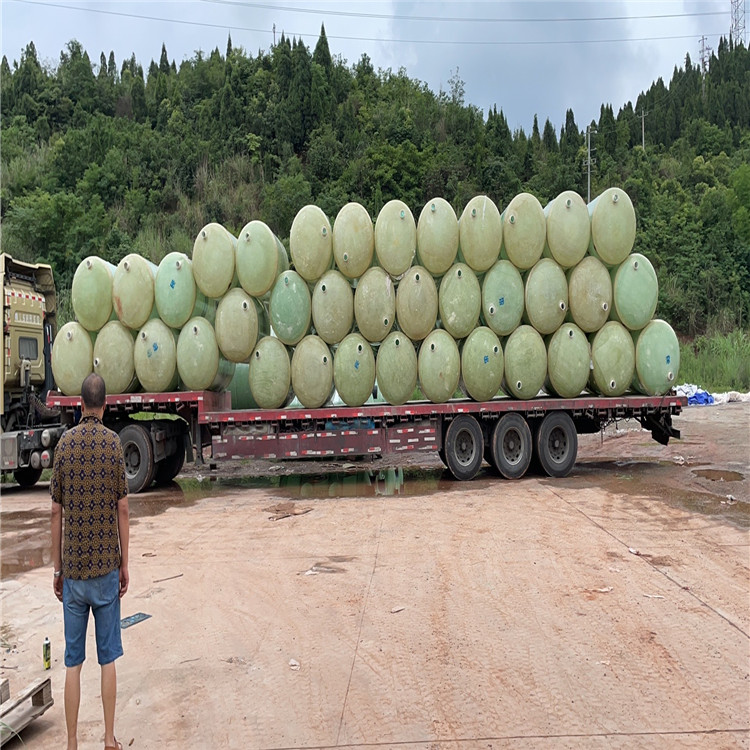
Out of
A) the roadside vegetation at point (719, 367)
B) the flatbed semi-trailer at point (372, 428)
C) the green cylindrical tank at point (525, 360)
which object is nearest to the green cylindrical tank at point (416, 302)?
the flatbed semi-trailer at point (372, 428)

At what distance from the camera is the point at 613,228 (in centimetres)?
1158

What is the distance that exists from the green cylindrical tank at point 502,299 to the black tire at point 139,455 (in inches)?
234

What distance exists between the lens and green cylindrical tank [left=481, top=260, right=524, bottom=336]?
11.4 m

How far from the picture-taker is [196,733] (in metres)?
3.81

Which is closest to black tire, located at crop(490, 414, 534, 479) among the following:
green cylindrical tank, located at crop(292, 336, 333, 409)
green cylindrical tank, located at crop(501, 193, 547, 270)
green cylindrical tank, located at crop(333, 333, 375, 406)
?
green cylindrical tank, located at crop(333, 333, 375, 406)

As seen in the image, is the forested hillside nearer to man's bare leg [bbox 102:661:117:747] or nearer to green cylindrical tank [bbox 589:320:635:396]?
green cylindrical tank [bbox 589:320:635:396]

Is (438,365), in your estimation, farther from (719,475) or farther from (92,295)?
(92,295)

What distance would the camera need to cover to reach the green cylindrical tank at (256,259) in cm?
1113

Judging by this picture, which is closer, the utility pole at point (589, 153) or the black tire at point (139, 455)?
the black tire at point (139, 455)

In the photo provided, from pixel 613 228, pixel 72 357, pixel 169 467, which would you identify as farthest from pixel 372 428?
pixel 613 228

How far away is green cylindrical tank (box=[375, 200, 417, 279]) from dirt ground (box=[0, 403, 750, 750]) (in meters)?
3.82

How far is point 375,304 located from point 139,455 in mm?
4619

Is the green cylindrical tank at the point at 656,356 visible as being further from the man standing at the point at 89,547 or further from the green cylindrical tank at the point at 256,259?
the man standing at the point at 89,547

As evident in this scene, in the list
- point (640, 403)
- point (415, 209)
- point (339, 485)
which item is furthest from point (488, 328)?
point (415, 209)
